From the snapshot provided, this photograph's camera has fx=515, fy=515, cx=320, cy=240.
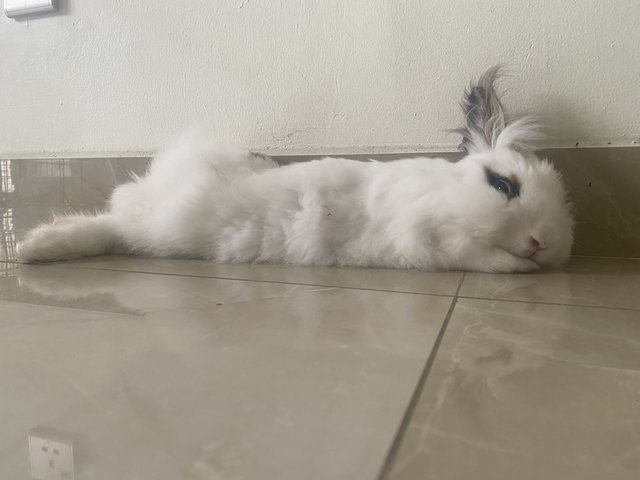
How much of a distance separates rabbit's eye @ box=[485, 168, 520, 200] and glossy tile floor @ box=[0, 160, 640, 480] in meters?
0.25

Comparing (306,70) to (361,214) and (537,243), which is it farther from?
(537,243)

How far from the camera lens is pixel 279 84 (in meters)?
1.86

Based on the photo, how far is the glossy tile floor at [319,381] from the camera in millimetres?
449

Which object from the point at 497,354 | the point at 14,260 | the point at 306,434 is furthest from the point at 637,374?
the point at 14,260

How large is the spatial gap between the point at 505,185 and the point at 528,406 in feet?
2.68

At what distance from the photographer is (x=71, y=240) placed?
1.42 meters

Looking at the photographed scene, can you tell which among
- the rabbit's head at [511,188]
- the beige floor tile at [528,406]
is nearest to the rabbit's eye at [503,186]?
the rabbit's head at [511,188]

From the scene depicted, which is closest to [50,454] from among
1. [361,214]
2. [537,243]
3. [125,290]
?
[125,290]

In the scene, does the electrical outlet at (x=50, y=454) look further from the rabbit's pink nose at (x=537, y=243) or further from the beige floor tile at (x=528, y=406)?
the rabbit's pink nose at (x=537, y=243)

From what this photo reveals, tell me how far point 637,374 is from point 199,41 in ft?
6.02

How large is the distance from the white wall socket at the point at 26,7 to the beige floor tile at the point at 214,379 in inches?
66.8

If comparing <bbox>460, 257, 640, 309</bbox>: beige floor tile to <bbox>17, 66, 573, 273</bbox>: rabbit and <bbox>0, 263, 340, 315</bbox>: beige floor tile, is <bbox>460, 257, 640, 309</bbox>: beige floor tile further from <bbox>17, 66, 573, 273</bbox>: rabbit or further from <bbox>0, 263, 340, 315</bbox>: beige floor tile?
<bbox>0, 263, 340, 315</bbox>: beige floor tile

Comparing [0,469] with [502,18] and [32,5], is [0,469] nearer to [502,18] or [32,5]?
[502,18]

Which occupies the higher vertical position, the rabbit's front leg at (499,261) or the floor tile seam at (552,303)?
the floor tile seam at (552,303)
